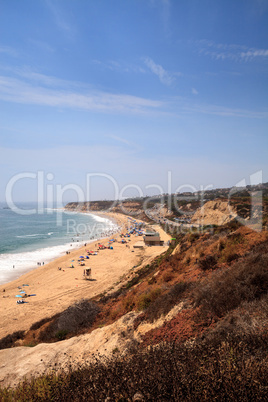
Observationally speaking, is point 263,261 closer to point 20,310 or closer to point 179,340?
point 179,340

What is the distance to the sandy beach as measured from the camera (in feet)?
61.1

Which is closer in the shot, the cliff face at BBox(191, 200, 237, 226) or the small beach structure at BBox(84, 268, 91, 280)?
the small beach structure at BBox(84, 268, 91, 280)

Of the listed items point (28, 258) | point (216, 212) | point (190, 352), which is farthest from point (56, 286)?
point (216, 212)

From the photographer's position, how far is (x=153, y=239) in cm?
4662

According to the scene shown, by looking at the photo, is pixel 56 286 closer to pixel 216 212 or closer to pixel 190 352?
pixel 190 352

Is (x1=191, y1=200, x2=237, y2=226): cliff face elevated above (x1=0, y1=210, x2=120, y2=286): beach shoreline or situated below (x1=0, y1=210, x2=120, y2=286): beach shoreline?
above

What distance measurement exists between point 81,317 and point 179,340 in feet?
28.7

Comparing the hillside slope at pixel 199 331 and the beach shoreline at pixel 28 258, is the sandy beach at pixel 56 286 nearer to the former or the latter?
the beach shoreline at pixel 28 258

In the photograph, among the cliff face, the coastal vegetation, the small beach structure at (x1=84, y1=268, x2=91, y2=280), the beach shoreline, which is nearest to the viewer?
the coastal vegetation

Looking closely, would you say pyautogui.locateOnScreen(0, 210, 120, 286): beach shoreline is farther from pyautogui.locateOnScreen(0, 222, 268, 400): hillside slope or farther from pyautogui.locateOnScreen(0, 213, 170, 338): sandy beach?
pyautogui.locateOnScreen(0, 222, 268, 400): hillside slope

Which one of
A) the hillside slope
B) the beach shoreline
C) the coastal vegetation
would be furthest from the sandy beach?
the coastal vegetation

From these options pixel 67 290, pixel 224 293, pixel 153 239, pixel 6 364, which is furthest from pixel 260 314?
pixel 153 239

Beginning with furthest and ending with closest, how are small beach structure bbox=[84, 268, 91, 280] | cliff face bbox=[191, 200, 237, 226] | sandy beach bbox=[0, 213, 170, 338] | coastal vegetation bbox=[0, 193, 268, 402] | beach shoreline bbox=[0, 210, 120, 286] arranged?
cliff face bbox=[191, 200, 237, 226] → beach shoreline bbox=[0, 210, 120, 286] → small beach structure bbox=[84, 268, 91, 280] → sandy beach bbox=[0, 213, 170, 338] → coastal vegetation bbox=[0, 193, 268, 402]

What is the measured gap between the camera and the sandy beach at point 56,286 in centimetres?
1862
